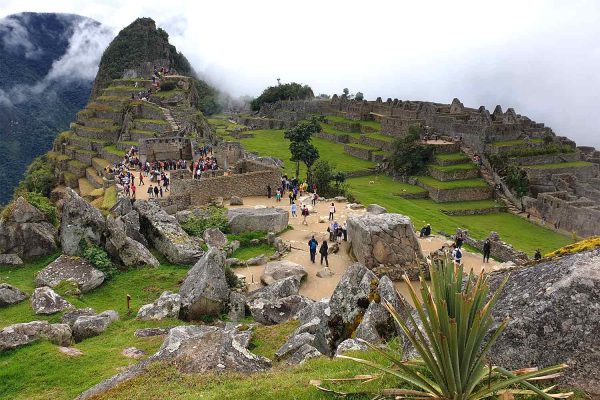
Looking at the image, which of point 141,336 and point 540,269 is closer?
point 540,269

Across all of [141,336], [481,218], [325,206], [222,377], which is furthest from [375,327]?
[481,218]

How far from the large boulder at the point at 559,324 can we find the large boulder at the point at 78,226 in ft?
44.7

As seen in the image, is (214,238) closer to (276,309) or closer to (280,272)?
(280,272)

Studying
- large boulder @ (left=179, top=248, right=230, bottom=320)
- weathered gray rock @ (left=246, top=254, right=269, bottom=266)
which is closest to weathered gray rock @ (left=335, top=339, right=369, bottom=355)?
large boulder @ (left=179, top=248, right=230, bottom=320)

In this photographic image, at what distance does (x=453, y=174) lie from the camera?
52438 millimetres

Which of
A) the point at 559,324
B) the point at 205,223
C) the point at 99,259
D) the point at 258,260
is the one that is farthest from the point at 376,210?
the point at 559,324

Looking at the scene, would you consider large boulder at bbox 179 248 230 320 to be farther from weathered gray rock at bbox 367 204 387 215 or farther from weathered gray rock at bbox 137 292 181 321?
weathered gray rock at bbox 367 204 387 215

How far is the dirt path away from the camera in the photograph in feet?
52.9

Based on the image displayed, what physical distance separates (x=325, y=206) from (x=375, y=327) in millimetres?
17941

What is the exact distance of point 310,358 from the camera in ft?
26.9

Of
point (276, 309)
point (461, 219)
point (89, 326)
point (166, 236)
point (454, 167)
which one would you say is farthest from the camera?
point (454, 167)

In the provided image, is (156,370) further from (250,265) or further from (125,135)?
(125,135)

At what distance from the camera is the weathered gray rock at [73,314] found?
11844 mm

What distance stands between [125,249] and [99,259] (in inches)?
35.0
